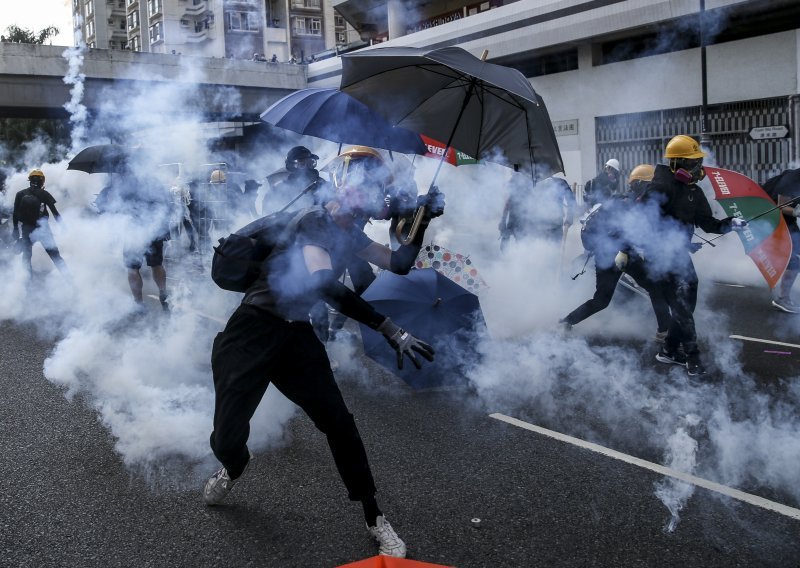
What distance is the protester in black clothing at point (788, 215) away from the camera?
714 cm

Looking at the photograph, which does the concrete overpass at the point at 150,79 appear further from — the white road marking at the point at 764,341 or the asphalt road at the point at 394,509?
the white road marking at the point at 764,341

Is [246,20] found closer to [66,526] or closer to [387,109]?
[387,109]

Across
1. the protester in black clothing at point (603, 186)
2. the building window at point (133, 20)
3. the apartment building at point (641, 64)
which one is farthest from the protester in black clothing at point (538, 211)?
the building window at point (133, 20)

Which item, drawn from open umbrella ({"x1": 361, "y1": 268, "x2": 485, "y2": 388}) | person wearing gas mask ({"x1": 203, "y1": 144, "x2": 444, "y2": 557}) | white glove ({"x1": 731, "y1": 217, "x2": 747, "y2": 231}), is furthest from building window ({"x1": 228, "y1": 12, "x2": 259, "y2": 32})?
person wearing gas mask ({"x1": 203, "y1": 144, "x2": 444, "y2": 557})

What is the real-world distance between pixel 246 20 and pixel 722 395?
6.78 meters

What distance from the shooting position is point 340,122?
6.42 m

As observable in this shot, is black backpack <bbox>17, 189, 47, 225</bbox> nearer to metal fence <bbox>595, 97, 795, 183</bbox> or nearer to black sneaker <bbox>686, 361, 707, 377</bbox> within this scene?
black sneaker <bbox>686, 361, 707, 377</bbox>

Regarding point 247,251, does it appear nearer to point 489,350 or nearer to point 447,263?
point 489,350

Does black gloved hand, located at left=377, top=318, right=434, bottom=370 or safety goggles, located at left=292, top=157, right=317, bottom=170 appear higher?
safety goggles, located at left=292, top=157, right=317, bottom=170

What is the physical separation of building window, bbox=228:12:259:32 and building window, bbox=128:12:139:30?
3909 millimetres

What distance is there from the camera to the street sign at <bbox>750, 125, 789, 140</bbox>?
1365 centimetres

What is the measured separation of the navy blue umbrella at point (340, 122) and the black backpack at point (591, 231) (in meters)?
1.57

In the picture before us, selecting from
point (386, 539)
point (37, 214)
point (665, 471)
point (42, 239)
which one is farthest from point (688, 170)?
point (37, 214)

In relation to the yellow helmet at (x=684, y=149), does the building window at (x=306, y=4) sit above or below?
above
